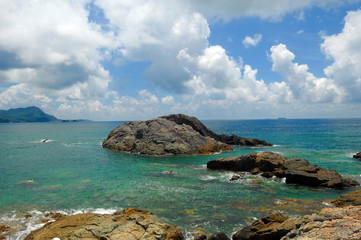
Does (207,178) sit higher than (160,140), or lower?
lower

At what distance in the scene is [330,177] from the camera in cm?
3059

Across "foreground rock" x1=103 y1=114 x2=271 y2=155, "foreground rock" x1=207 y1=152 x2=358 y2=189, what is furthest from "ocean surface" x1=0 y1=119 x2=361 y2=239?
"foreground rock" x1=103 y1=114 x2=271 y2=155

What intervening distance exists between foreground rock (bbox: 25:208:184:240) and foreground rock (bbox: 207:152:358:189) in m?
22.8

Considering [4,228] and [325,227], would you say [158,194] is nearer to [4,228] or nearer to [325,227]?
[4,228]

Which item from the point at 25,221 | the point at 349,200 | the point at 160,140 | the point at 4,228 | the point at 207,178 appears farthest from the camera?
the point at 160,140

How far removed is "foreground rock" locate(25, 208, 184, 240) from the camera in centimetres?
1402

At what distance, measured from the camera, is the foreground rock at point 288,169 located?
30234mm

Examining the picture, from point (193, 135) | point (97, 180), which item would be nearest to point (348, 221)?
point (97, 180)

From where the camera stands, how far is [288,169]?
114 ft

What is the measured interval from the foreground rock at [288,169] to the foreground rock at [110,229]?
22.8 metres

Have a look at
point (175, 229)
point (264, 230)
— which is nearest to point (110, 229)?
point (175, 229)

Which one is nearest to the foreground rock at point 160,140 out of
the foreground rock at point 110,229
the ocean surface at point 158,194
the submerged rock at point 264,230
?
the ocean surface at point 158,194

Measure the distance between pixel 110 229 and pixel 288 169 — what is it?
29.2 metres

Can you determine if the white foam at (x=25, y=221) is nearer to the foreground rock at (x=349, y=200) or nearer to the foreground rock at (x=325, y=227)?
the foreground rock at (x=325, y=227)
